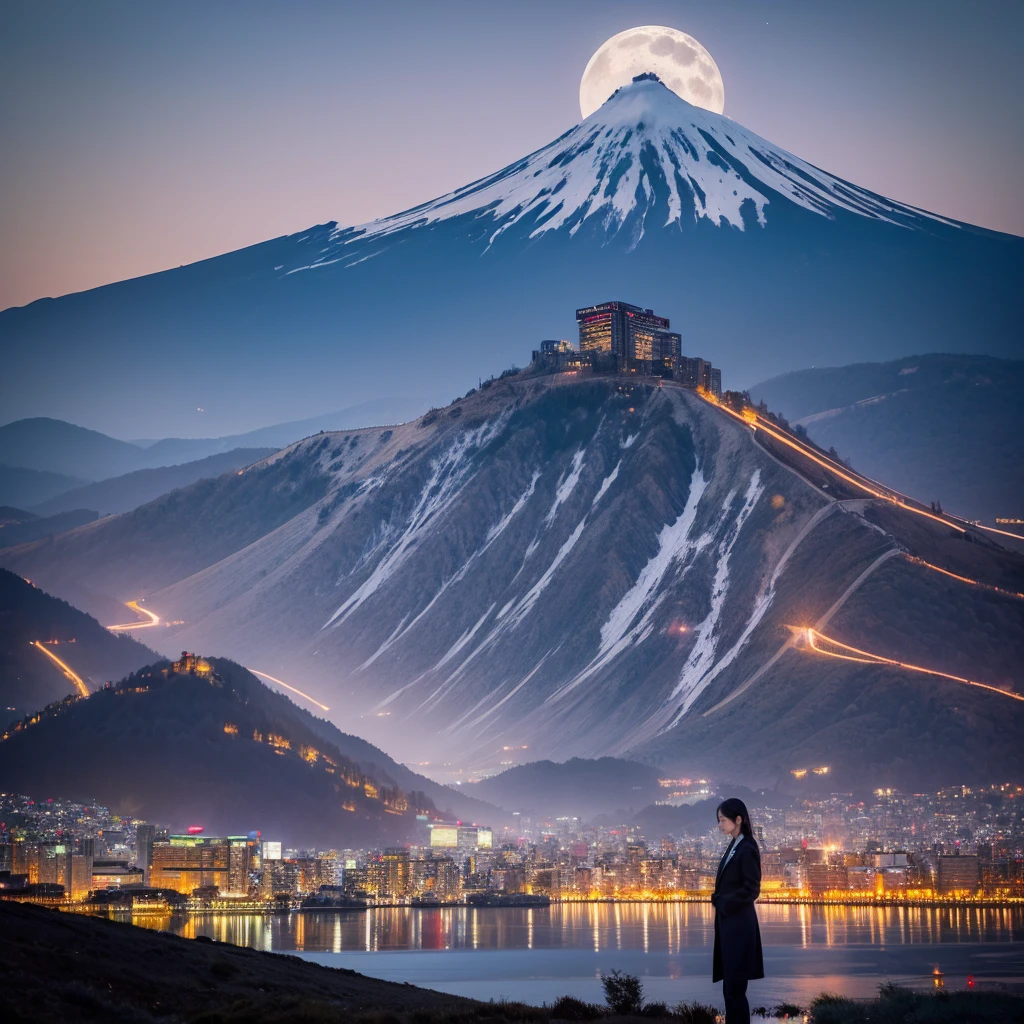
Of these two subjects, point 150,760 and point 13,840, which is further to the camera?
point 150,760

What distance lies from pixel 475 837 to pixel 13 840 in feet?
209

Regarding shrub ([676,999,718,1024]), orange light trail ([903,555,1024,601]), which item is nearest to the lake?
shrub ([676,999,718,1024])

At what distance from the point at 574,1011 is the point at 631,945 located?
6485 centimetres

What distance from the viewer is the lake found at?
2891 inches

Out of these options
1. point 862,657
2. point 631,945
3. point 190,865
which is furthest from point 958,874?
point 190,865

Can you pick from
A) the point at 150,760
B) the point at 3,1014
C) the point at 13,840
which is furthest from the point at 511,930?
the point at 3,1014

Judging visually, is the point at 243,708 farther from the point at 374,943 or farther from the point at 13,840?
the point at 374,943

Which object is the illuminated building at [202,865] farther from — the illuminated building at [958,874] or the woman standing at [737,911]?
the woman standing at [737,911]

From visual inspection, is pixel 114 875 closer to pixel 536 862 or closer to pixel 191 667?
pixel 536 862

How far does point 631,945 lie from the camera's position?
10512 centimetres

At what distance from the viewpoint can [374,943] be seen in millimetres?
108188

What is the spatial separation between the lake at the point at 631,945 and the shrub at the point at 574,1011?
64.2 ft

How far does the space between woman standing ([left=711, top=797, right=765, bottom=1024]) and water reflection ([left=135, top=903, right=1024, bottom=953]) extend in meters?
69.2

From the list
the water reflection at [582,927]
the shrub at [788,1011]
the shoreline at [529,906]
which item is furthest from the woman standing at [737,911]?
the shoreline at [529,906]
